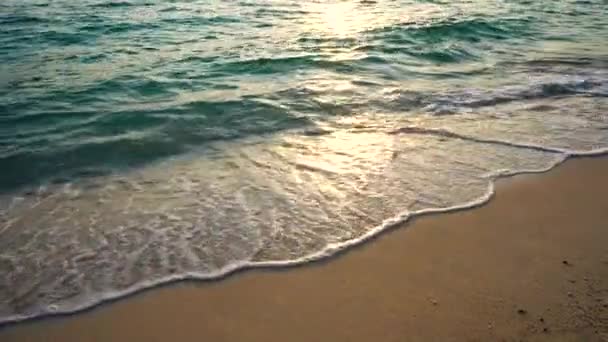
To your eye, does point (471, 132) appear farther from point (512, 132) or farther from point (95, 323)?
point (95, 323)

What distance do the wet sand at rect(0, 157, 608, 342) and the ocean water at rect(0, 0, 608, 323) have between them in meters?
0.17

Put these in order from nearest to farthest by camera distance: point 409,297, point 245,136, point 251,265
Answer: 1. point 409,297
2. point 251,265
3. point 245,136

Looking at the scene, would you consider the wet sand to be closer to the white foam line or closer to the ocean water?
the white foam line

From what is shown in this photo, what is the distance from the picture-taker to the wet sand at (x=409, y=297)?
3.10m

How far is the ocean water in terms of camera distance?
4000 mm

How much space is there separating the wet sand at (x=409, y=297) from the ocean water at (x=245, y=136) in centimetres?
17

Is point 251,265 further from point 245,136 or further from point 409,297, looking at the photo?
point 245,136

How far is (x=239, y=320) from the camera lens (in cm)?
325

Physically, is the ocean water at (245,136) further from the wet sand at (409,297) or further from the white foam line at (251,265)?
the wet sand at (409,297)

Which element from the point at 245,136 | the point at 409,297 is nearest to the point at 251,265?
the point at 409,297

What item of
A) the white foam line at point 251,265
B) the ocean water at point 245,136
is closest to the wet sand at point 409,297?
the white foam line at point 251,265

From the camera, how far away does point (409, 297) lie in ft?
11.1

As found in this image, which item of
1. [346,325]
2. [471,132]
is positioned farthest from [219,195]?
[471,132]

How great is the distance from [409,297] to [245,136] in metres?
3.32
